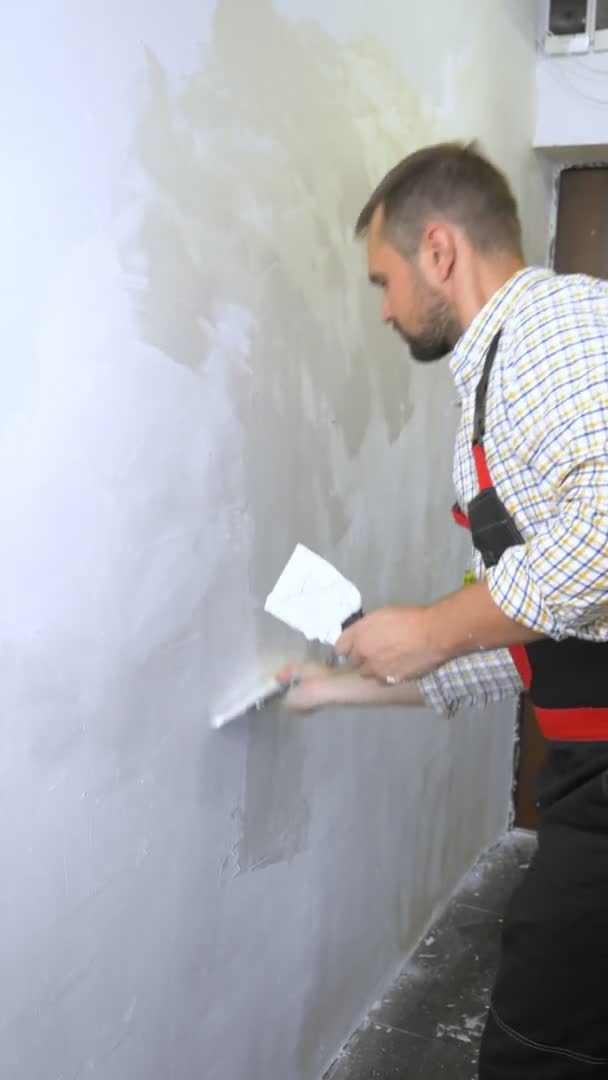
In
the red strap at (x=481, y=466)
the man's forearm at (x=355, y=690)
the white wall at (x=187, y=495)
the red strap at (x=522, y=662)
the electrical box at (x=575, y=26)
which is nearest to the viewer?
the white wall at (x=187, y=495)

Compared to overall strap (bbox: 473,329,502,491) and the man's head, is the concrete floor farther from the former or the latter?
the man's head

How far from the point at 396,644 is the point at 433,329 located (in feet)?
1.48

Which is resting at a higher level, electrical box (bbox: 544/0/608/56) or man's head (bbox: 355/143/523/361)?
electrical box (bbox: 544/0/608/56)

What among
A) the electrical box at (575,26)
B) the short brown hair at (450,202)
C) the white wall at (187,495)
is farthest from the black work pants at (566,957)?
the electrical box at (575,26)

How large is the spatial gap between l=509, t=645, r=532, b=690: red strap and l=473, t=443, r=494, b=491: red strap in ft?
0.81

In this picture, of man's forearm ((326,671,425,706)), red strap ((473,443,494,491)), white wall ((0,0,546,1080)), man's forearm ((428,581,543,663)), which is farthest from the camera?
man's forearm ((326,671,425,706))

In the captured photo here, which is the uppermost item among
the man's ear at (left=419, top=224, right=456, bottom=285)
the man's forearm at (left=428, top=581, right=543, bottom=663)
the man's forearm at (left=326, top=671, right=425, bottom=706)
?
the man's ear at (left=419, top=224, right=456, bottom=285)

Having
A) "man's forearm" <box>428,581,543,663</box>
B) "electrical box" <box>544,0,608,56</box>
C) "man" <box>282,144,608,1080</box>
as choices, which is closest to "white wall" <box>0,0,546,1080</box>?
"man" <box>282,144,608,1080</box>

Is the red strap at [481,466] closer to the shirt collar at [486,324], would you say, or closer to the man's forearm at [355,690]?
the shirt collar at [486,324]

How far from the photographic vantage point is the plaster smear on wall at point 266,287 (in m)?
1.29

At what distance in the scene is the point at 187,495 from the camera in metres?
1.36

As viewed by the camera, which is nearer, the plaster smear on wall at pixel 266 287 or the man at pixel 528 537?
the man at pixel 528 537

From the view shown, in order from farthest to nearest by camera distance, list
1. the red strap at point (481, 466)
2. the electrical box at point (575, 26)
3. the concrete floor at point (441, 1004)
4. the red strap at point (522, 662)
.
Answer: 1. the electrical box at point (575, 26)
2. the concrete floor at point (441, 1004)
3. the red strap at point (522, 662)
4. the red strap at point (481, 466)

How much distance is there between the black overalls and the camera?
130cm
